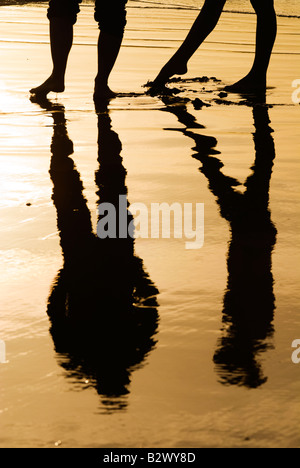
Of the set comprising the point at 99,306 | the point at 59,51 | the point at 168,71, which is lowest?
the point at 99,306

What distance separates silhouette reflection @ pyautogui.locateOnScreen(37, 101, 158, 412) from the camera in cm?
165

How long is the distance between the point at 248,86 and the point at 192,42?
40cm

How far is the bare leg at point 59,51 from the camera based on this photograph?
183 inches

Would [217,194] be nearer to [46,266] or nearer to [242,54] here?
[46,266]

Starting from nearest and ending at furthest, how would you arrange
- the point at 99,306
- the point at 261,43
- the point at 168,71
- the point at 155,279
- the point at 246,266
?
the point at 99,306, the point at 155,279, the point at 246,266, the point at 168,71, the point at 261,43

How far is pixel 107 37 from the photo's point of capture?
4688 mm

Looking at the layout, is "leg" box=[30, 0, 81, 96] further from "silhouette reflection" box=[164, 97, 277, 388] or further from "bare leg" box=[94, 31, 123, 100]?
"silhouette reflection" box=[164, 97, 277, 388]

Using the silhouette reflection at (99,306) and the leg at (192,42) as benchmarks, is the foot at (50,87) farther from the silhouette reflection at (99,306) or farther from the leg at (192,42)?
the silhouette reflection at (99,306)

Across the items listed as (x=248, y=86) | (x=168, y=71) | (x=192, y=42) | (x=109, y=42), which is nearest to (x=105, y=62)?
(x=109, y=42)

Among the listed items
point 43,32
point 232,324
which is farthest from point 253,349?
point 43,32

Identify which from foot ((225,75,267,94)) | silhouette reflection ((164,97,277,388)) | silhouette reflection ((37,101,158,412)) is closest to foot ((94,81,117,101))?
foot ((225,75,267,94))

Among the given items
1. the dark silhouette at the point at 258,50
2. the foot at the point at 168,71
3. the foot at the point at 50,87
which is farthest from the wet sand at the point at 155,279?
the dark silhouette at the point at 258,50

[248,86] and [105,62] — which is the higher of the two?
[105,62]

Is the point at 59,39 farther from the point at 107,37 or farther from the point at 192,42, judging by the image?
the point at 192,42
